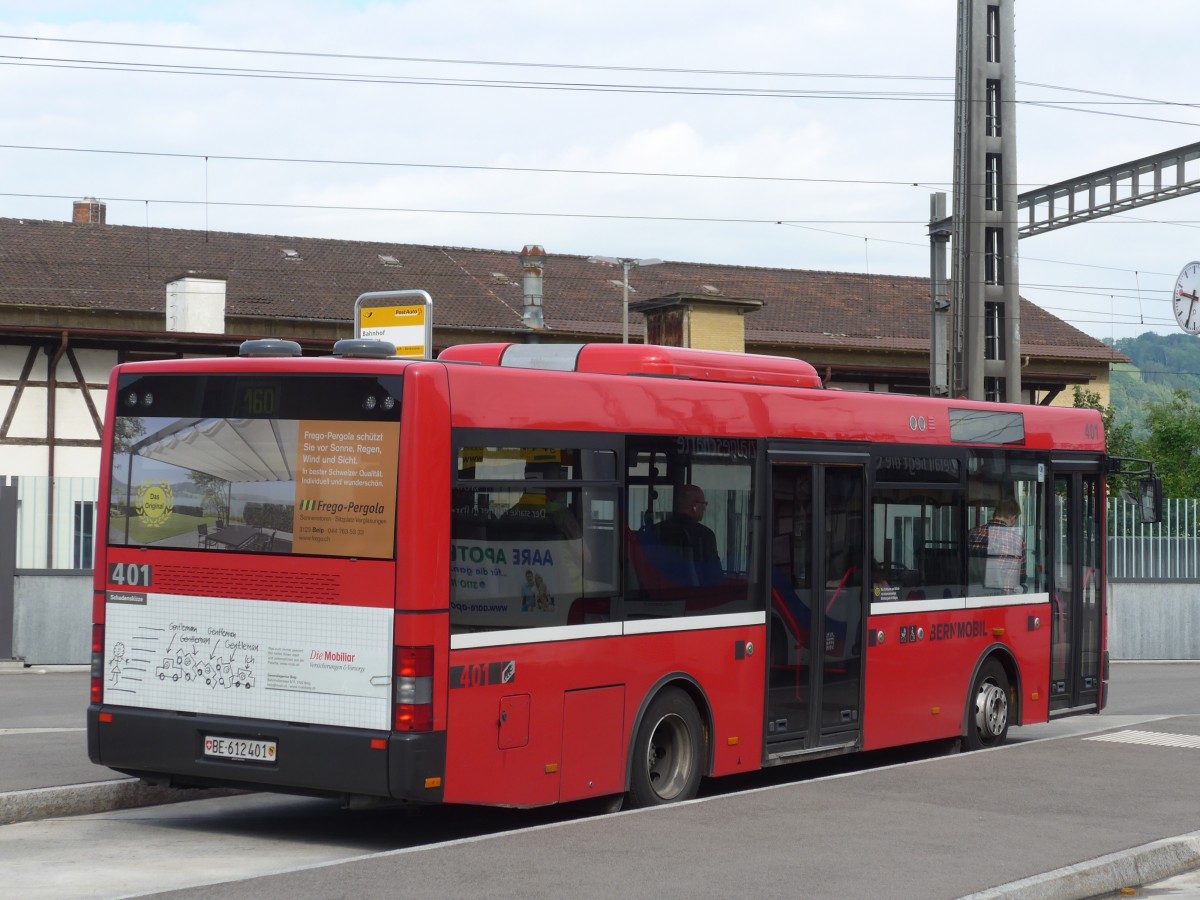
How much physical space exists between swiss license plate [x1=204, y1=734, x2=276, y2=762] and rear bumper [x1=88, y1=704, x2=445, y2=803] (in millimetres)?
25

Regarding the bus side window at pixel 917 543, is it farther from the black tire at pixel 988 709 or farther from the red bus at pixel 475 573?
the black tire at pixel 988 709

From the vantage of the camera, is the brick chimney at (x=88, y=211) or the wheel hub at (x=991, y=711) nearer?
the wheel hub at (x=991, y=711)

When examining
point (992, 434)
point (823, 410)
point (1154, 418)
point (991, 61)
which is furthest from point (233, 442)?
point (1154, 418)

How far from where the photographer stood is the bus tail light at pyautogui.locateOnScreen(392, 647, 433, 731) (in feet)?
28.8

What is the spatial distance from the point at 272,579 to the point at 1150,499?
9.15 metres

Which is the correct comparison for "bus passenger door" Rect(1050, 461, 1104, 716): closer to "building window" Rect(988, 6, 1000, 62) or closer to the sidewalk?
the sidewalk

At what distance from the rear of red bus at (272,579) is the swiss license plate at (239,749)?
0.01 m

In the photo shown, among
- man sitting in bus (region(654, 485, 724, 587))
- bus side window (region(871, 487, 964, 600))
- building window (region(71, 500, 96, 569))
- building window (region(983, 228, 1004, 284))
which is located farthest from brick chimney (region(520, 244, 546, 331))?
man sitting in bus (region(654, 485, 724, 587))

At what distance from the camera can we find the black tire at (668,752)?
10.4m

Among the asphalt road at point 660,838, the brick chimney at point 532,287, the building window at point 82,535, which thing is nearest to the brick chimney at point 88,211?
the brick chimney at point 532,287

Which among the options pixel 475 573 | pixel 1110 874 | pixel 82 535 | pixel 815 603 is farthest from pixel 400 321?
pixel 1110 874

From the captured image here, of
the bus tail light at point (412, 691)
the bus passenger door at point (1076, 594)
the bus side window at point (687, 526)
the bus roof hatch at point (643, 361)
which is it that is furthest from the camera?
the bus passenger door at point (1076, 594)

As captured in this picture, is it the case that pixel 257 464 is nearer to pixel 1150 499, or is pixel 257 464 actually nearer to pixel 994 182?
pixel 1150 499

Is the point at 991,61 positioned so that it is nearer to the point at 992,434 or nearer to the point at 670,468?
the point at 992,434
